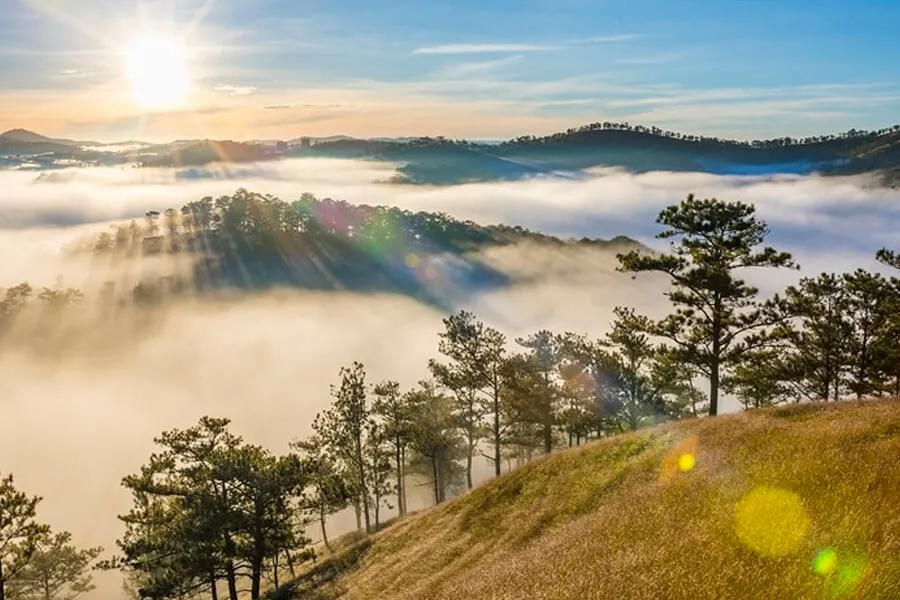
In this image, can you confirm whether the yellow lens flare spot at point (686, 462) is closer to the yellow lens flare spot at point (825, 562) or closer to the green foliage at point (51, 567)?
the yellow lens flare spot at point (825, 562)

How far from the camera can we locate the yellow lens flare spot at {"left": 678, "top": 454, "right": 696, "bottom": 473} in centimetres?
2084

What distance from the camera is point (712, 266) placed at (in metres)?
34.3

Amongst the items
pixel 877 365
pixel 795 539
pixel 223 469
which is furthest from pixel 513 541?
pixel 877 365

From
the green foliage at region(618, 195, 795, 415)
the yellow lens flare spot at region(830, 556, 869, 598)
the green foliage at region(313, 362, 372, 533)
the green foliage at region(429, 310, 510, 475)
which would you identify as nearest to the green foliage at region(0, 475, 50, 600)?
the green foliage at region(313, 362, 372, 533)

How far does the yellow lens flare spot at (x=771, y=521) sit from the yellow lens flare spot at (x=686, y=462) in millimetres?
5998

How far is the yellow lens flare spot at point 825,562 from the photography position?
32.5ft

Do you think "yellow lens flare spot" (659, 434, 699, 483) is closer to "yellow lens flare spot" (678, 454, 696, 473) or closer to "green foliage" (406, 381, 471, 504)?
"yellow lens flare spot" (678, 454, 696, 473)

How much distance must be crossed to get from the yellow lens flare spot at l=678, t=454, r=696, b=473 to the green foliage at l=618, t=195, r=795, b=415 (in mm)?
13956

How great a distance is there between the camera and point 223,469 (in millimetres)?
33219

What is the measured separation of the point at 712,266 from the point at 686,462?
51.1 feet

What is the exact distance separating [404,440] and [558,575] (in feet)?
147

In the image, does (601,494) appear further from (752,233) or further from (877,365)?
(877,365)

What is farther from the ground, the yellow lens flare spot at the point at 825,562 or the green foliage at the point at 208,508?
the yellow lens flare spot at the point at 825,562

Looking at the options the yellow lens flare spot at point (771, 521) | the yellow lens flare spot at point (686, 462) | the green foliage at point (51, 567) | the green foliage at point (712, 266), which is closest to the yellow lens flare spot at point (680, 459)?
the yellow lens flare spot at point (686, 462)
